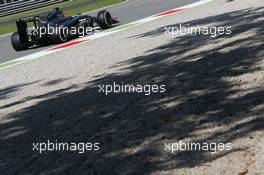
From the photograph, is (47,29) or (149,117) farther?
(47,29)

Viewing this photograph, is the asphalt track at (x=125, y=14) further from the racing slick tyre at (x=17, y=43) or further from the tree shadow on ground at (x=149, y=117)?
the tree shadow on ground at (x=149, y=117)

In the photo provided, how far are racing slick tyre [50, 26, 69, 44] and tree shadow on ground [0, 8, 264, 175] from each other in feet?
19.0

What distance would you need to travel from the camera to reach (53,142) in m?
6.04

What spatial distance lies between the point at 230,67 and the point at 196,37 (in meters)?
3.82

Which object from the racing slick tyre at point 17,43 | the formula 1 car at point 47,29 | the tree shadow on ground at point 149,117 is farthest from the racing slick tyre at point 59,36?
the tree shadow on ground at point 149,117

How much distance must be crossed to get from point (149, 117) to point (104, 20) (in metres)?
10.5

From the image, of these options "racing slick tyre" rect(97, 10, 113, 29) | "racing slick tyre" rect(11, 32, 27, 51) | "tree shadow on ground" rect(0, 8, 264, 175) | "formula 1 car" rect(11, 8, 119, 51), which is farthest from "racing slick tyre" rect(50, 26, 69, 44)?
"tree shadow on ground" rect(0, 8, 264, 175)

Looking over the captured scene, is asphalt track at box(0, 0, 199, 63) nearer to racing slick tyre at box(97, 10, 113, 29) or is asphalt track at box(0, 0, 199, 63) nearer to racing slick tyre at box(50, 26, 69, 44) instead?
racing slick tyre at box(50, 26, 69, 44)

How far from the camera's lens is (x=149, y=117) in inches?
245

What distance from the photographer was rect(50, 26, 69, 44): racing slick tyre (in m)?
14.7

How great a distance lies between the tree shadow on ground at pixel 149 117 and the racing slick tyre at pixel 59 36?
580cm

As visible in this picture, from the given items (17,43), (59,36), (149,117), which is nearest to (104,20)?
(59,36)

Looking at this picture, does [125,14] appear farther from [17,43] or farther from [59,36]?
[17,43]

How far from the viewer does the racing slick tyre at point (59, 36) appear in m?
14.7
